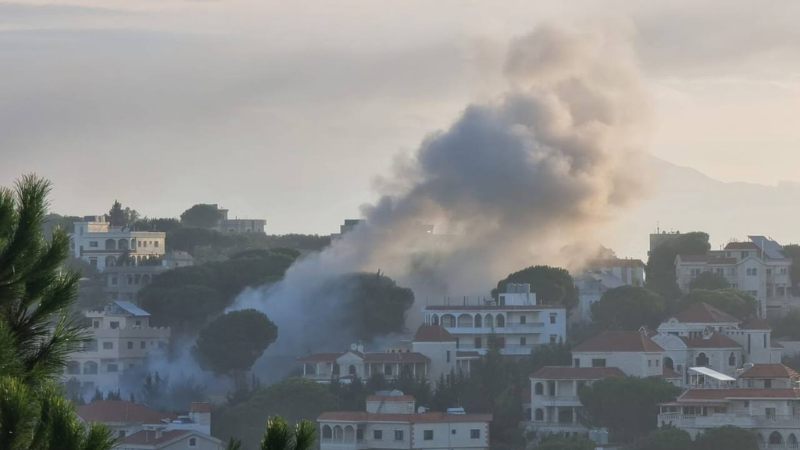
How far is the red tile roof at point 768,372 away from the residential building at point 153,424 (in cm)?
2030

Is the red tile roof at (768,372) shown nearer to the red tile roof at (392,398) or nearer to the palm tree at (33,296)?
the red tile roof at (392,398)

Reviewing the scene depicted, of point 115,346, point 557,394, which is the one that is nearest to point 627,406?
point 557,394

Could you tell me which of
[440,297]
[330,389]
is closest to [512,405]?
[330,389]

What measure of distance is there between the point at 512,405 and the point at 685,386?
7.72 m

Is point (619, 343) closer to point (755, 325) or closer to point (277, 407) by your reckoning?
point (755, 325)

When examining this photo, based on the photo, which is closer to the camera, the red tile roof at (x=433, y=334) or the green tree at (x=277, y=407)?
the green tree at (x=277, y=407)

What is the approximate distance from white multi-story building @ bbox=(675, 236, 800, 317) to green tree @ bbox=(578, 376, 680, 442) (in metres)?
25.8

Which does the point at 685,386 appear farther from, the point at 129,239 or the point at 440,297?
the point at 129,239

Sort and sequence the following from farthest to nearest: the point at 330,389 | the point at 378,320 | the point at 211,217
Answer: the point at 211,217
the point at 378,320
the point at 330,389

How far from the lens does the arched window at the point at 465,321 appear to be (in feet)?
313

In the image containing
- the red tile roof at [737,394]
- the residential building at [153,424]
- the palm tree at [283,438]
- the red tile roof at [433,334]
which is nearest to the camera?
the palm tree at [283,438]

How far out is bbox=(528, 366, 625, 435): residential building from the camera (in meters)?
82.2

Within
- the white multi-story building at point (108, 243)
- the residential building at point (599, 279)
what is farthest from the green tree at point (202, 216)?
the residential building at point (599, 279)

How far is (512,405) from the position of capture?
8275 cm
